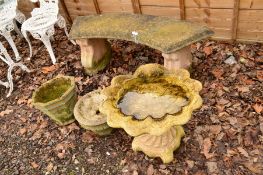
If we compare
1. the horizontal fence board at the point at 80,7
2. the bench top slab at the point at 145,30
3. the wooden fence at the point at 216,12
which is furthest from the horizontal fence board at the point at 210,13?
the horizontal fence board at the point at 80,7

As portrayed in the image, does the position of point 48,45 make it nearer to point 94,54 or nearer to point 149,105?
point 94,54

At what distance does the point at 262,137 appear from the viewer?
4195 millimetres

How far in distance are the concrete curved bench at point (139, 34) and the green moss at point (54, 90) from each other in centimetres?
69

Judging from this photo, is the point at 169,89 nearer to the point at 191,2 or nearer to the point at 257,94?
the point at 257,94

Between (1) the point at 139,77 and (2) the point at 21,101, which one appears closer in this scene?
(1) the point at 139,77

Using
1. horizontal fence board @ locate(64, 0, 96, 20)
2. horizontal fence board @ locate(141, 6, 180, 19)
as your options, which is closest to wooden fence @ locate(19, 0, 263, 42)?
horizontal fence board @ locate(141, 6, 180, 19)

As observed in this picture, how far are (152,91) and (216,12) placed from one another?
1928 mm

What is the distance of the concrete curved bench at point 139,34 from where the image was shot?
441cm

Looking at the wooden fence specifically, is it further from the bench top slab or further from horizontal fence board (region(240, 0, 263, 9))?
the bench top slab

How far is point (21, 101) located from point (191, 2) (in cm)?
317

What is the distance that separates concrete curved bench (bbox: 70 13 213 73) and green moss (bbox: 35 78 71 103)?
0.69 meters

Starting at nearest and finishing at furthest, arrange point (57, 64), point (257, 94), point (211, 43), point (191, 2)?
1. point (257, 94)
2. point (191, 2)
3. point (211, 43)
4. point (57, 64)

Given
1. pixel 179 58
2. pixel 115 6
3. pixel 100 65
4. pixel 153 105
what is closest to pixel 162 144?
pixel 153 105

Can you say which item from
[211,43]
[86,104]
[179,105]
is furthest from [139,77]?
[211,43]
